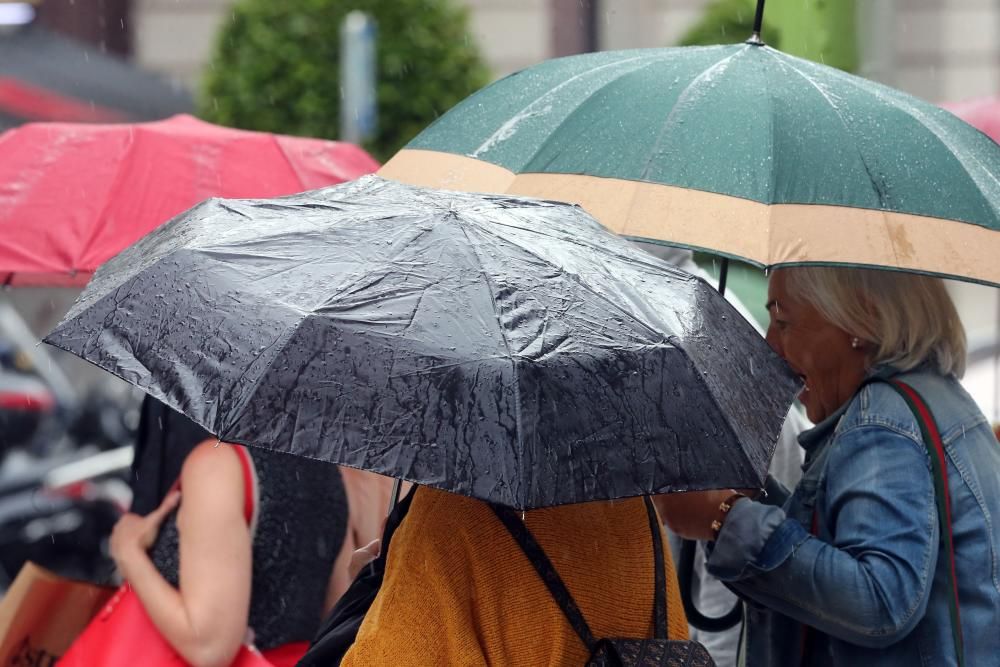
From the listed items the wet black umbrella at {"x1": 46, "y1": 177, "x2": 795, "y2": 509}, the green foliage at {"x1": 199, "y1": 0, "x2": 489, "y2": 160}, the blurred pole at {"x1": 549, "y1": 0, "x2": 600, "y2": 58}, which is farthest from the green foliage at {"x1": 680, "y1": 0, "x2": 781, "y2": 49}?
the wet black umbrella at {"x1": 46, "y1": 177, "x2": 795, "y2": 509}

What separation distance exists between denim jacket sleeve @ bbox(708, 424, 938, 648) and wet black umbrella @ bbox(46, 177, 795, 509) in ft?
1.30

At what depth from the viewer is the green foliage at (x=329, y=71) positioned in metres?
11.5

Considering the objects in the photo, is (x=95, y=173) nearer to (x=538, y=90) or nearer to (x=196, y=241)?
(x=538, y=90)

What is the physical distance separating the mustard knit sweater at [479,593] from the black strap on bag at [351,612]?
0.09 meters

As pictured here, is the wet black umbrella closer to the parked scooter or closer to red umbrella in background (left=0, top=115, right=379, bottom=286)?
red umbrella in background (left=0, top=115, right=379, bottom=286)

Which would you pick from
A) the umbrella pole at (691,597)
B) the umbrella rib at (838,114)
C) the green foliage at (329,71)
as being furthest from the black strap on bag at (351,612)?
the green foliage at (329,71)

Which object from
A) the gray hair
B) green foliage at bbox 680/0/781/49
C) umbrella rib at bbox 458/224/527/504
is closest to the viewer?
umbrella rib at bbox 458/224/527/504

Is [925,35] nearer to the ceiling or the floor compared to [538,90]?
nearer to the floor

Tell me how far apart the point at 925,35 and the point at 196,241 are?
1744 centimetres

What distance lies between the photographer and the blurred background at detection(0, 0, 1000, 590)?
7.10 meters

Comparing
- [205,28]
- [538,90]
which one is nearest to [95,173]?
[538,90]

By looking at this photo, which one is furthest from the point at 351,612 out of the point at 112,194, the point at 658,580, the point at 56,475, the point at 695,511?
the point at 56,475

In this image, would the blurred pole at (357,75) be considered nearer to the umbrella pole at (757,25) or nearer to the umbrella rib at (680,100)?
the umbrella pole at (757,25)

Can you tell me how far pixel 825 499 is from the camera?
103 inches
